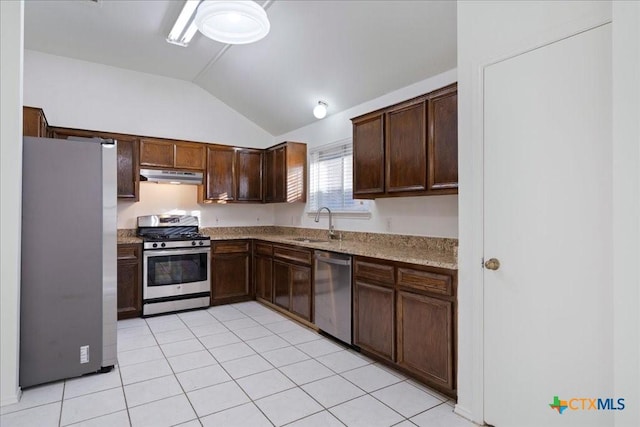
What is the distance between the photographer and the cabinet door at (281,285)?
4.27m

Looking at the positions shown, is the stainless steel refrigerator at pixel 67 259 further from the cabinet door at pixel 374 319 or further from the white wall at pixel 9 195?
the cabinet door at pixel 374 319

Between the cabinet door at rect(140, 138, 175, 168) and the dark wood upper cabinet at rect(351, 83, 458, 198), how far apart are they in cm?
265

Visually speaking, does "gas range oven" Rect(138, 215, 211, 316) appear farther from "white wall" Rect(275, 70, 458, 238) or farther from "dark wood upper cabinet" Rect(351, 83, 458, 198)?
"dark wood upper cabinet" Rect(351, 83, 458, 198)

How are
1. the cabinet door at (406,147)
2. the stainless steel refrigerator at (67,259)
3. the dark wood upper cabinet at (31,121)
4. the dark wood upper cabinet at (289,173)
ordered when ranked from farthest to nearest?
1. the dark wood upper cabinet at (289,173)
2. the dark wood upper cabinet at (31,121)
3. the cabinet door at (406,147)
4. the stainless steel refrigerator at (67,259)

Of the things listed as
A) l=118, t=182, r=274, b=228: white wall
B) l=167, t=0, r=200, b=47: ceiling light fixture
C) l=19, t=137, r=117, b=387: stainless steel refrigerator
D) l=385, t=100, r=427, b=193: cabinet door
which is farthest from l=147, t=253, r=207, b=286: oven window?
l=385, t=100, r=427, b=193: cabinet door

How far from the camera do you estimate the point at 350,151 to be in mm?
4398

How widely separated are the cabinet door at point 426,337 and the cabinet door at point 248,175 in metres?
3.31

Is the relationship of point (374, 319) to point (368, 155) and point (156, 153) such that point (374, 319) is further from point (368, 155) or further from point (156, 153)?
point (156, 153)

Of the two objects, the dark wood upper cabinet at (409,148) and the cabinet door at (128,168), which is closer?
the dark wood upper cabinet at (409,148)

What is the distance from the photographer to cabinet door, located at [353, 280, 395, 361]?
112 inches
